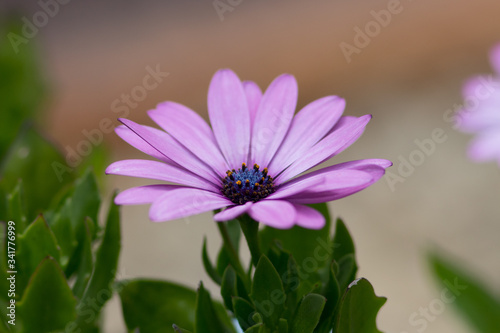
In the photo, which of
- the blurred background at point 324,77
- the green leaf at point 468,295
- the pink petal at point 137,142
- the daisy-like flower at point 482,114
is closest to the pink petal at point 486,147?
the daisy-like flower at point 482,114

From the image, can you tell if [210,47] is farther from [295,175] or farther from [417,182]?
[295,175]

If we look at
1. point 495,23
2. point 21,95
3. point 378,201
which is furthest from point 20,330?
point 495,23

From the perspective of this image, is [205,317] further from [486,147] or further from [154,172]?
[486,147]

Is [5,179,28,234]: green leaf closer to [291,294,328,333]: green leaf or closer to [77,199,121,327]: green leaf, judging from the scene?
[77,199,121,327]: green leaf

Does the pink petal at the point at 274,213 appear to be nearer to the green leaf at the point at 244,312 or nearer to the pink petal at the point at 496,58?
the green leaf at the point at 244,312

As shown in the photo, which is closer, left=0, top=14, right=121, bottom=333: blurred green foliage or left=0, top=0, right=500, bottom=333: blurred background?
left=0, top=14, right=121, bottom=333: blurred green foliage

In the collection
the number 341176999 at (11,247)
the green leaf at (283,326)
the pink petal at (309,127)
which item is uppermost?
the number 341176999 at (11,247)

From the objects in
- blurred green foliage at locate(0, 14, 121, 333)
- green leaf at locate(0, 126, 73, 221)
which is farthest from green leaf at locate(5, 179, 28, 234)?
green leaf at locate(0, 126, 73, 221)

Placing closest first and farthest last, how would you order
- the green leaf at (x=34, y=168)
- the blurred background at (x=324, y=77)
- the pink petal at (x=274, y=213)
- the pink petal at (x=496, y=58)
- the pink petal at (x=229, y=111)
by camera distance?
the pink petal at (x=274, y=213)
the pink petal at (x=229, y=111)
the green leaf at (x=34, y=168)
the pink petal at (x=496, y=58)
the blurred background at (x=324, y=77)
